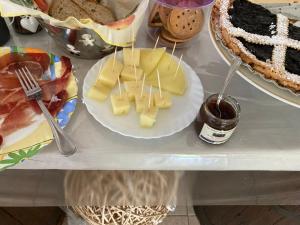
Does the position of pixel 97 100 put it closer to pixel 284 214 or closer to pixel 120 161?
pixel 120 161

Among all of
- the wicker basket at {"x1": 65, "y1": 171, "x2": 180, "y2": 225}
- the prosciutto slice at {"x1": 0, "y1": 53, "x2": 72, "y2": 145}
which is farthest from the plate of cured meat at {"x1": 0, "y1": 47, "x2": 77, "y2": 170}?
the wicker basket at {"x1": 65, "y1": 171, "x2": 180, "y2": 225}

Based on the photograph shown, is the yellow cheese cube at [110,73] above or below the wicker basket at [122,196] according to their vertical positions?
above

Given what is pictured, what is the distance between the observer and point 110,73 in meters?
0.64

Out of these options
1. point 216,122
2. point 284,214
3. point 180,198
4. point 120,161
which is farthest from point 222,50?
point 284,214

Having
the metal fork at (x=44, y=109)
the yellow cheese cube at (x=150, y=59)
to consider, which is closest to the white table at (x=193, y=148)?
the metal fork at (x=44, y=109)

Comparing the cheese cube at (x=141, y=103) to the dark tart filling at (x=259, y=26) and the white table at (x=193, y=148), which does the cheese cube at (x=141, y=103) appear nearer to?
the white table at (x=193, y=148)

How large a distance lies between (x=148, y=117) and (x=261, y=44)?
0.29 m

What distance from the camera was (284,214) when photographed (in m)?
0.93

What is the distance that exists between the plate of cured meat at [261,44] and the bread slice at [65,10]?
267 mm

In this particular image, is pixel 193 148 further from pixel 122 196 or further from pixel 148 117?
pixel 122 196

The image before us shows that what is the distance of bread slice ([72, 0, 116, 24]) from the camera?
69cm

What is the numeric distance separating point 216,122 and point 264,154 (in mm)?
132

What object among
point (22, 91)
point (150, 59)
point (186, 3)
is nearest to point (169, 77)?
point (150, 59)

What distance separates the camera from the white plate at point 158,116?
60cm
